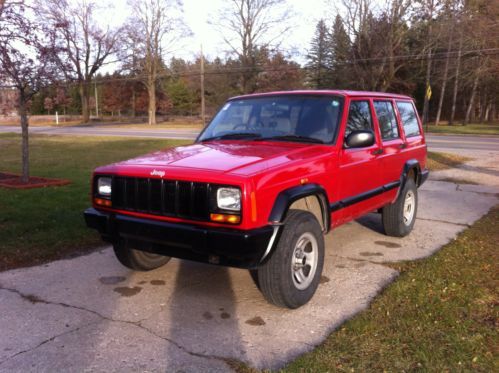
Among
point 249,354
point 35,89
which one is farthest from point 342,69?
point 249,354

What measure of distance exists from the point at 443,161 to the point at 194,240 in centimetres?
1312

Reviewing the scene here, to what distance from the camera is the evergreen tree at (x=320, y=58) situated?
155 feet

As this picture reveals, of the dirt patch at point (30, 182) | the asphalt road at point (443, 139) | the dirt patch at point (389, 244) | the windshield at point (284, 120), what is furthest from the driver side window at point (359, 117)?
the asphalt road at point (443, 139)

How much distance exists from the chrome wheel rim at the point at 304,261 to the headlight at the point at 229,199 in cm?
69

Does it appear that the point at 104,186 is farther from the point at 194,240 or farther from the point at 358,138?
the point at 358,138

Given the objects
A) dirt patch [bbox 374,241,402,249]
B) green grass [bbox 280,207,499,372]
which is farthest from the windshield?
dirt patch [bbox 374,241,402,249]

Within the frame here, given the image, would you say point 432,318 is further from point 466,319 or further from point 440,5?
point 440,5

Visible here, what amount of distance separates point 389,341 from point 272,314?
0.98 metres

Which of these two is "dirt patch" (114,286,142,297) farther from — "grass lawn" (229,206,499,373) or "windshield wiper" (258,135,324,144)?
"windshield wiper" (258,135,324,144)

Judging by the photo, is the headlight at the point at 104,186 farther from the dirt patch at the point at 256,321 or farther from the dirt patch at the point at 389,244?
the dirt patch at the point at 389,244

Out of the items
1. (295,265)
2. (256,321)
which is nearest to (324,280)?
(295,265)

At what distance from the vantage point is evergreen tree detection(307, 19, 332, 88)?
47312mm

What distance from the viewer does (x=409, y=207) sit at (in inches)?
253

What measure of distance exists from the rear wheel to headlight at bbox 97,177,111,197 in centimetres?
59
